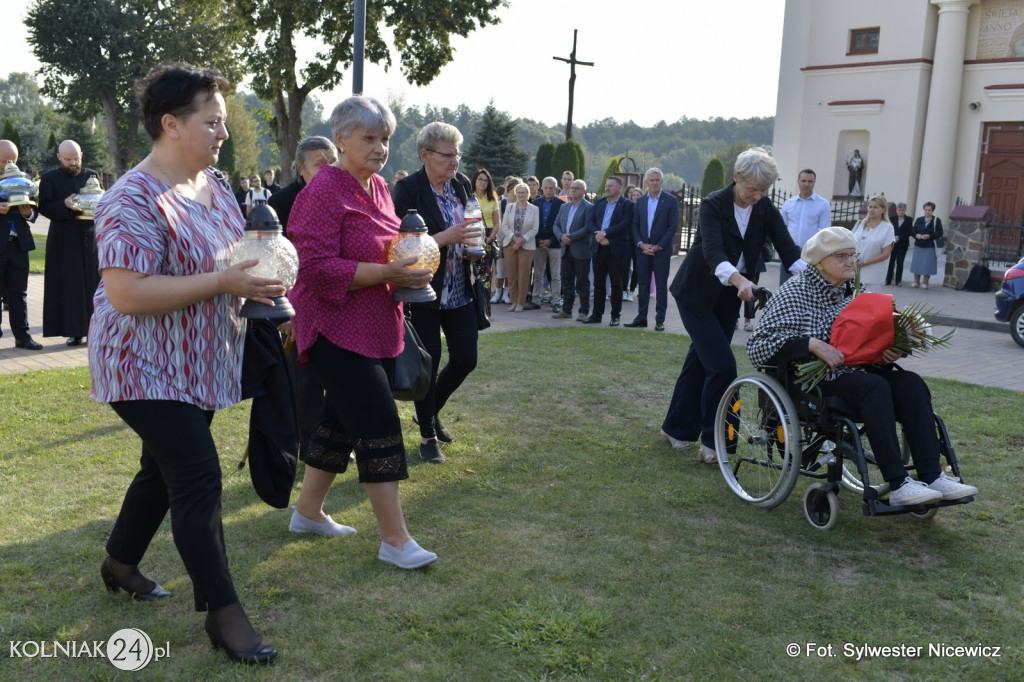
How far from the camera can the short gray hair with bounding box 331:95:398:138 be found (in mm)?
3736

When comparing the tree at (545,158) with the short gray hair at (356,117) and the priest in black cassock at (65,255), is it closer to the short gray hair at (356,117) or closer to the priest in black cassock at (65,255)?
the priest in black cassock at (65,255)

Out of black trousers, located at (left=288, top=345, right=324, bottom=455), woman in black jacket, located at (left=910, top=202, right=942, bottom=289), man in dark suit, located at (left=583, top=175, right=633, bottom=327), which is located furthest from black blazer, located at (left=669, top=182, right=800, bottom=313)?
woman in black jacket, located at (left=910, top=202, right=942, bottom=289)

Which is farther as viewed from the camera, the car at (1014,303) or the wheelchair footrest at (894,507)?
the car at (1014,303)

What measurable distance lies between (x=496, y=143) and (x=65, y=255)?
29.4 metres

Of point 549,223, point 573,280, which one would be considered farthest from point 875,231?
point 549,223

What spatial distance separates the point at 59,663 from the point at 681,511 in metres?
3.15

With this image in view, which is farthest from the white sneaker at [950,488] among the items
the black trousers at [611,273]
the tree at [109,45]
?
the tree at [109,45]

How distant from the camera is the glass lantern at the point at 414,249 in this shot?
382 centimetres

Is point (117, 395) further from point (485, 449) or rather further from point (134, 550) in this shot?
point (485, 449)

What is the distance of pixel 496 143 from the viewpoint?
3762 cm

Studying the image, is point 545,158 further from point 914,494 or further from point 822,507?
point 914,494

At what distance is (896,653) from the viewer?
345 cm

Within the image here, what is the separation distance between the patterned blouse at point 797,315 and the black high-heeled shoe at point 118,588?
3194 millimetres

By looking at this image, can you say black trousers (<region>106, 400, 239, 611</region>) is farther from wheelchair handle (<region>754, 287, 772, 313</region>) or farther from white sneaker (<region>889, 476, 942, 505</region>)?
wheelchair handle (<region>754, 287, 772, 313</region>)
